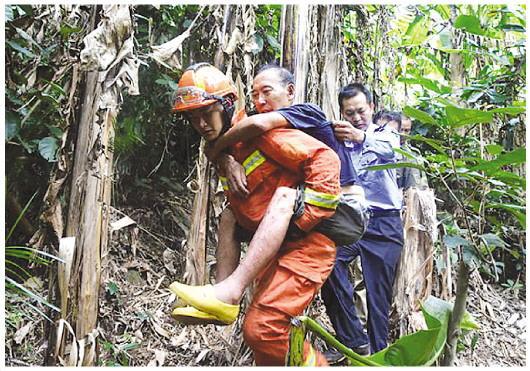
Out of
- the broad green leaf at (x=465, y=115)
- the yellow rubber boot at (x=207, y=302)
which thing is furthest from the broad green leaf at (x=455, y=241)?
the yellow rubber boot at (x=207, y=302)

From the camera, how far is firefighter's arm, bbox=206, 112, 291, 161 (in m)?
1.51

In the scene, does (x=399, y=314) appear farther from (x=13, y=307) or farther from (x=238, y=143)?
(x=13, y=307)

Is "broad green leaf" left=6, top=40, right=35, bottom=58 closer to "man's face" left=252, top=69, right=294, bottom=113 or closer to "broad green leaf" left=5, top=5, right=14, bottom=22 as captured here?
"broad green leaf" left=5, top=5, right=14, bottom=22

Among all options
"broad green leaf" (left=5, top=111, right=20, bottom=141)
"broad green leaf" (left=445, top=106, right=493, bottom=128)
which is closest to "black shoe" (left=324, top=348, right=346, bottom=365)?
"broad green leaf" (left=445, top=106, right=493, bottom=128)

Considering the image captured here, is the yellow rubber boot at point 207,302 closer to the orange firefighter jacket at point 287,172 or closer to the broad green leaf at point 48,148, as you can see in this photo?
the orange firefighter jacket at point 287,172

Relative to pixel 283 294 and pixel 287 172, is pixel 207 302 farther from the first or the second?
pixel 287 172

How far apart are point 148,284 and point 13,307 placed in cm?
70

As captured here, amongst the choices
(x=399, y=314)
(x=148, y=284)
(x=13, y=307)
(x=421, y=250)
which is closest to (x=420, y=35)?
(x=421, y=250)

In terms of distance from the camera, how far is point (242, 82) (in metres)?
2.21

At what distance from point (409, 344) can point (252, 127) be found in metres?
0.70

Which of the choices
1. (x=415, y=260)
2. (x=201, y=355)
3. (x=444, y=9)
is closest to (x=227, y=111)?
(x=201, y=355)

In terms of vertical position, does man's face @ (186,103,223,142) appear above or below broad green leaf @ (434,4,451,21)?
below

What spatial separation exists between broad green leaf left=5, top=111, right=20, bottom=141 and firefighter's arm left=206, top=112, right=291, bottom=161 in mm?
792

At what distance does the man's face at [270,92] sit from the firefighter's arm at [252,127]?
145 mm
